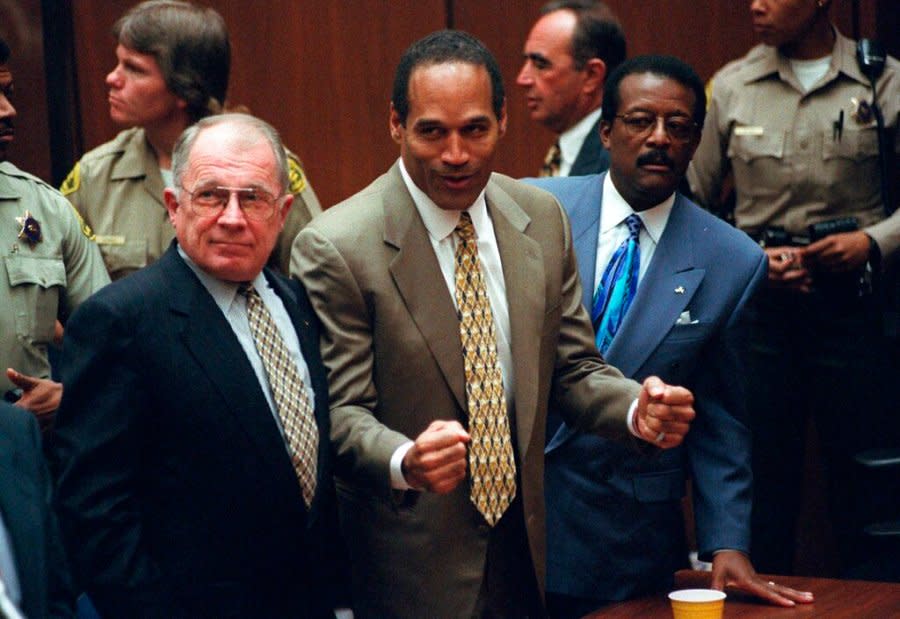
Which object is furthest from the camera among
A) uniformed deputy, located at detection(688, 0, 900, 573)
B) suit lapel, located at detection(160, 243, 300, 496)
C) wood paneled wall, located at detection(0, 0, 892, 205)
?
wood paneled wall, located at detection(0, 0, 892, 205)

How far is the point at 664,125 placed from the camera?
10.8 ft

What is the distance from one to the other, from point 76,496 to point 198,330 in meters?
0.33

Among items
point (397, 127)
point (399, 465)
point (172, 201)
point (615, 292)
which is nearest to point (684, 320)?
point (615, 292)

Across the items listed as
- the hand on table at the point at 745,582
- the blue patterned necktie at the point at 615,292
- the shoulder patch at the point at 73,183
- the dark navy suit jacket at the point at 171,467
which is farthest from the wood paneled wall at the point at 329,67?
the dark navy suit jacket at the point at 171,467

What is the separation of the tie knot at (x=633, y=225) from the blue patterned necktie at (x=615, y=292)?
0.05ft

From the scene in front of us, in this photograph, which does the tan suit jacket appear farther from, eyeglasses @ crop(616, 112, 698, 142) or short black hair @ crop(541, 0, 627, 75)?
short black hair @ crop(541, 0, 627, 75)

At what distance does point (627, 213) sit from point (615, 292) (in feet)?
0.64

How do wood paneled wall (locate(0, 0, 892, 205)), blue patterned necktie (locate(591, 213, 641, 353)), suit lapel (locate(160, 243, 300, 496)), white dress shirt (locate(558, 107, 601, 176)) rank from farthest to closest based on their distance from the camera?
1. wood paneled wall (locate(0, 0, 892, 205))
2. white dress shirt (locate(558, 107, 601, 176))
3. blue patterned necktie (locate(591, 213, 641, 353))
4. suit lapel (locate(160, 243, 300, 496))

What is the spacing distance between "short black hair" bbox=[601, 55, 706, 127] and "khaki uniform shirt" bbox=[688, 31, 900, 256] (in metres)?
0.96

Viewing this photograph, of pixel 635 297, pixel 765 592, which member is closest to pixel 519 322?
pixel 635 297

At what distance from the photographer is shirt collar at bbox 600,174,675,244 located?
3.27 meters

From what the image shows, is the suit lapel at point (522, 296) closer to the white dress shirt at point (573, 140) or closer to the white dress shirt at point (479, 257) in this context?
the white dress shirt at point (479, 257)

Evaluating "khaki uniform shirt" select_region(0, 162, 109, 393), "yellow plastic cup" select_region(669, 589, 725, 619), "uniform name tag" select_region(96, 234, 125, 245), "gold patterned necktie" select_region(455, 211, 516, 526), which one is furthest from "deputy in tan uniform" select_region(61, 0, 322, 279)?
"yellow plastic cup" select_region(669, 589, 725, 619)

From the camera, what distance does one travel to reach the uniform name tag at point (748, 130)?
426cm
